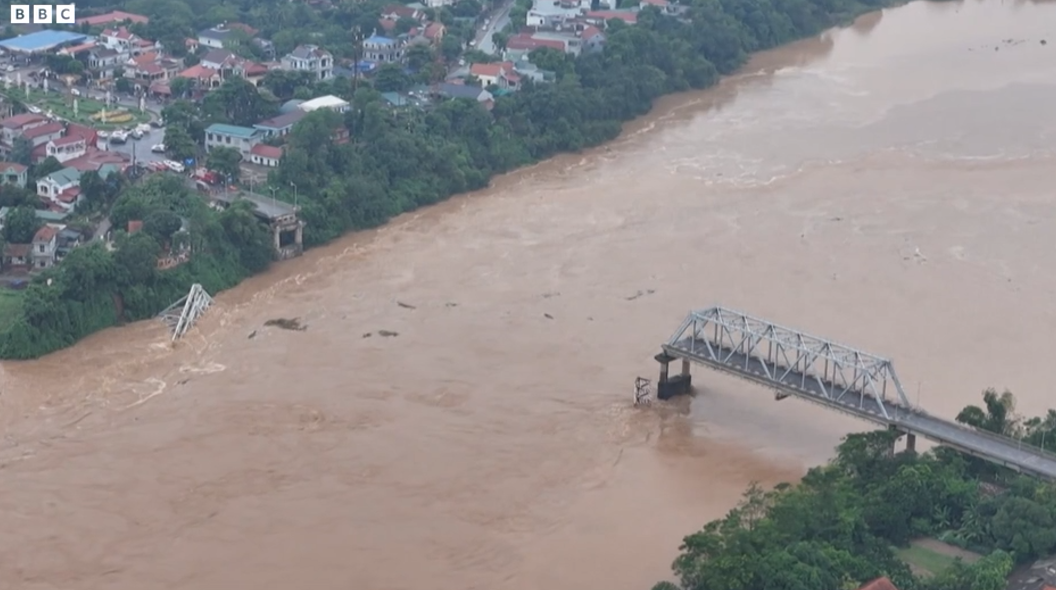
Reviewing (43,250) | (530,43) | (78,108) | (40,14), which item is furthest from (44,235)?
(40,14)

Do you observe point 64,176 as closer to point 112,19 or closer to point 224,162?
point 224,162

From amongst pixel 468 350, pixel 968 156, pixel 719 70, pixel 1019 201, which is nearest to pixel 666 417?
pixel 468 350

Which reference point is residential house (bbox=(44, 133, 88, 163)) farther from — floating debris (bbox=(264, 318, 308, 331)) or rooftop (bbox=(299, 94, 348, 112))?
floating debris (bbox=(264, 318, 308, 331))

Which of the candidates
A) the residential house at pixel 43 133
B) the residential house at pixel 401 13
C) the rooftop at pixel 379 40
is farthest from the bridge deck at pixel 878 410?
the residential house at pixel 401 13

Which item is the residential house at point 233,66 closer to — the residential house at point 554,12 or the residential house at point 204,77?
the residential house at point 204,77

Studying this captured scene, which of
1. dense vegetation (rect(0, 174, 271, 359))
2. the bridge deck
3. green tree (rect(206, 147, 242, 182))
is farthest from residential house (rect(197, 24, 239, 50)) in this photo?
the bridge deck

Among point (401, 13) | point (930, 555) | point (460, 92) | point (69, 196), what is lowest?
point (930, 555)
